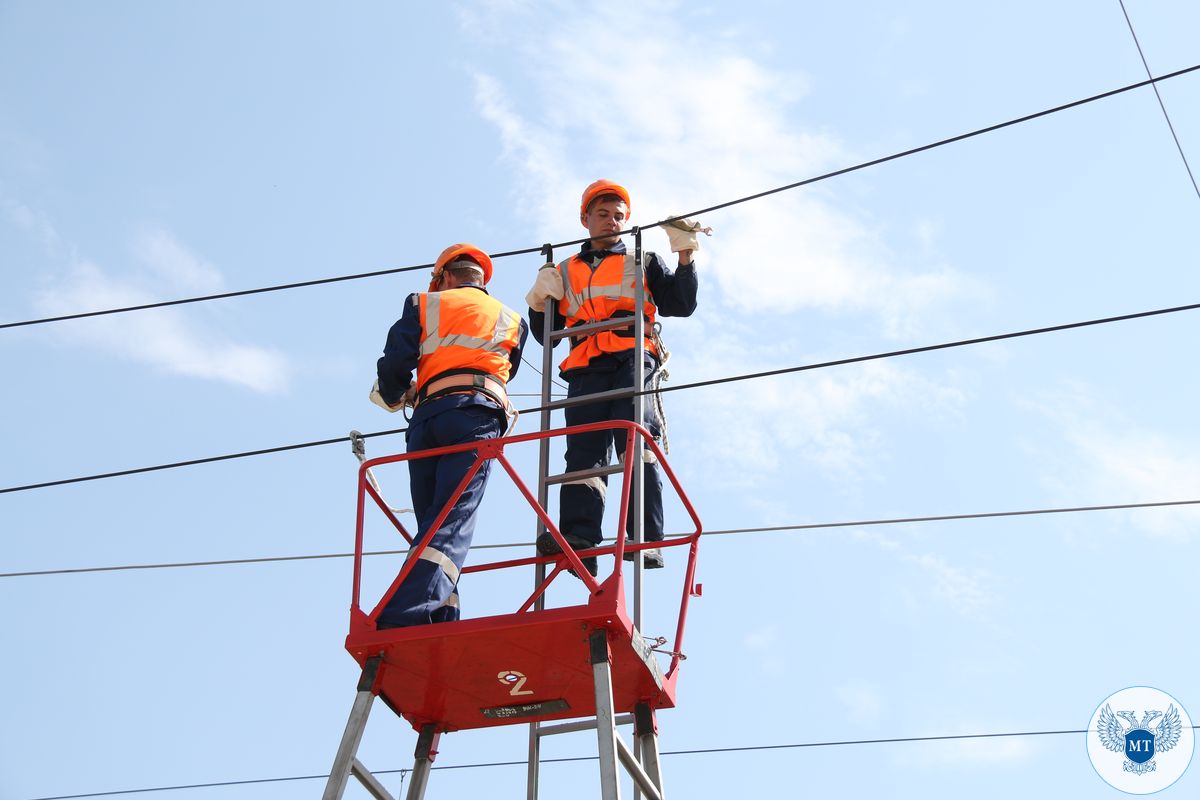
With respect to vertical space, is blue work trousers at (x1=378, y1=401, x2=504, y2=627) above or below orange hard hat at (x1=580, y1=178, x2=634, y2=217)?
below

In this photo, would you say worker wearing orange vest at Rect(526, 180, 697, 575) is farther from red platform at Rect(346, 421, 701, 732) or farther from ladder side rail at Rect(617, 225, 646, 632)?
red platform at Rect(346, 421, 701, 732)

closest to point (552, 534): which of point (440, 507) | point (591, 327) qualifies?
point (440, 507)

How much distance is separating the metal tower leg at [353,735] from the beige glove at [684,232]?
3.02m

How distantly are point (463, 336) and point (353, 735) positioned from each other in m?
2.18

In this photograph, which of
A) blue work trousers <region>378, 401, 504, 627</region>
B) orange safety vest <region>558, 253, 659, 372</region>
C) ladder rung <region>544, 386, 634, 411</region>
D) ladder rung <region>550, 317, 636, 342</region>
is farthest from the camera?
orange safety vest <region>558, 253, 659, 372</region>

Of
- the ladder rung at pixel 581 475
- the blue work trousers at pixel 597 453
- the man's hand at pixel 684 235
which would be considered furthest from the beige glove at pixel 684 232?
the ladder rung at pixel 581 475

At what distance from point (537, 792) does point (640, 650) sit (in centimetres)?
105

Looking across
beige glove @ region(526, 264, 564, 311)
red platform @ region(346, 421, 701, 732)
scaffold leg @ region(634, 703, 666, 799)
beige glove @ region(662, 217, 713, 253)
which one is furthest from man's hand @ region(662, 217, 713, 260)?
scaffold leg @ region(634, 703, 666, 799)

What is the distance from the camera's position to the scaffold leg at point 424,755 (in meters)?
7.03

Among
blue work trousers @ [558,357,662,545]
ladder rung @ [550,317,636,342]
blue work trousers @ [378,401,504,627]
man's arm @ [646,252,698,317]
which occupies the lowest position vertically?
blue work trousers @ [378,401,504,627]

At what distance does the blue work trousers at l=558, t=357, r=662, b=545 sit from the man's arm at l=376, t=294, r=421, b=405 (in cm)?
102

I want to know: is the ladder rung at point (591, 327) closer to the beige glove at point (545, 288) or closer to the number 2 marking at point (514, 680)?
the beige glove at point (545, 288)

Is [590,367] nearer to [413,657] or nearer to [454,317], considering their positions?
[454,317]

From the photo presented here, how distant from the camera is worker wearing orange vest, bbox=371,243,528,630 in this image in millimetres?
6977
